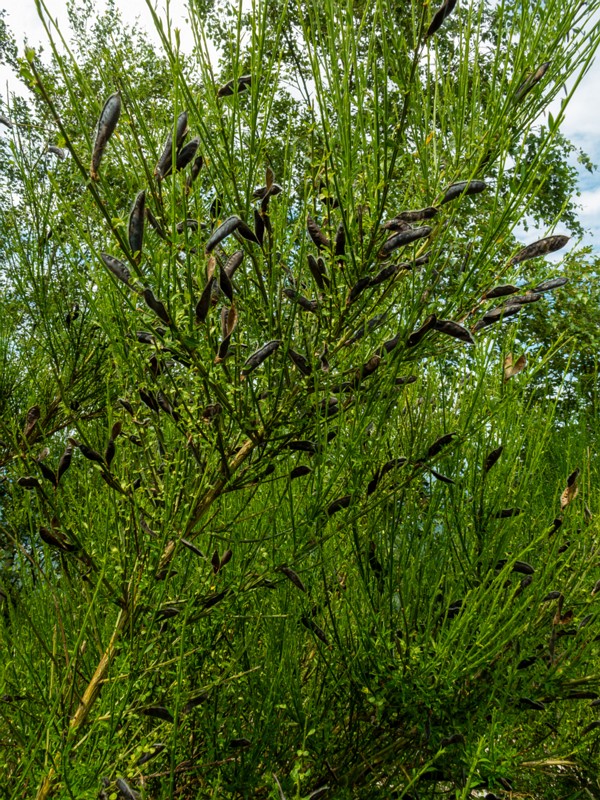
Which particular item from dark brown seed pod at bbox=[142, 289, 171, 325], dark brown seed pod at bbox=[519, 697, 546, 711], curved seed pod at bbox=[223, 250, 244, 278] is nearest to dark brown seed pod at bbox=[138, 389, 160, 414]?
dark brown seed pod at bbox=[142, 289, 171, 325]

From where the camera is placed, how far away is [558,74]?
1468 mm

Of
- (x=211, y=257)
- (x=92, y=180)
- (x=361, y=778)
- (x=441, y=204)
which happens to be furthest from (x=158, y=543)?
(x=361, y=778)

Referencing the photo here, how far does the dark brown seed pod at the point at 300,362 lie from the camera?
58.4 inches

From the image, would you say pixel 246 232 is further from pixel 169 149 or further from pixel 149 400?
pixel 149 400

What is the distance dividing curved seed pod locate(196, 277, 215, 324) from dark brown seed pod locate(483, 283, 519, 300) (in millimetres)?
628

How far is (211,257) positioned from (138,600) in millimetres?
825

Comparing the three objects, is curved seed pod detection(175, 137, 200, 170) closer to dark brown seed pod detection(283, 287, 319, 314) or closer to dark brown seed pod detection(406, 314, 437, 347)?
dark brown seed pod detection(283, 287, 319, 314)

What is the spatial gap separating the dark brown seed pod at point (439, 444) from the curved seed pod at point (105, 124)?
3.20ft

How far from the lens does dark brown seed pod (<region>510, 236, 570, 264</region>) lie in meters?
1.48

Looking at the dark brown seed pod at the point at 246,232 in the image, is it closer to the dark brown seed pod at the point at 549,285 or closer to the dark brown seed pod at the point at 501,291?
the dark brown seed pod at the point at 501,291

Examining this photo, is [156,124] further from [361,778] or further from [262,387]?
[361,778]

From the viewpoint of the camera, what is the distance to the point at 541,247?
4.88 feet

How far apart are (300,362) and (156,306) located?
33 cm

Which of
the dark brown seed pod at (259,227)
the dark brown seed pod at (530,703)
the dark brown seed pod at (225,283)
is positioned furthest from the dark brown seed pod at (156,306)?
the dark brown seed pod at (530,703)
